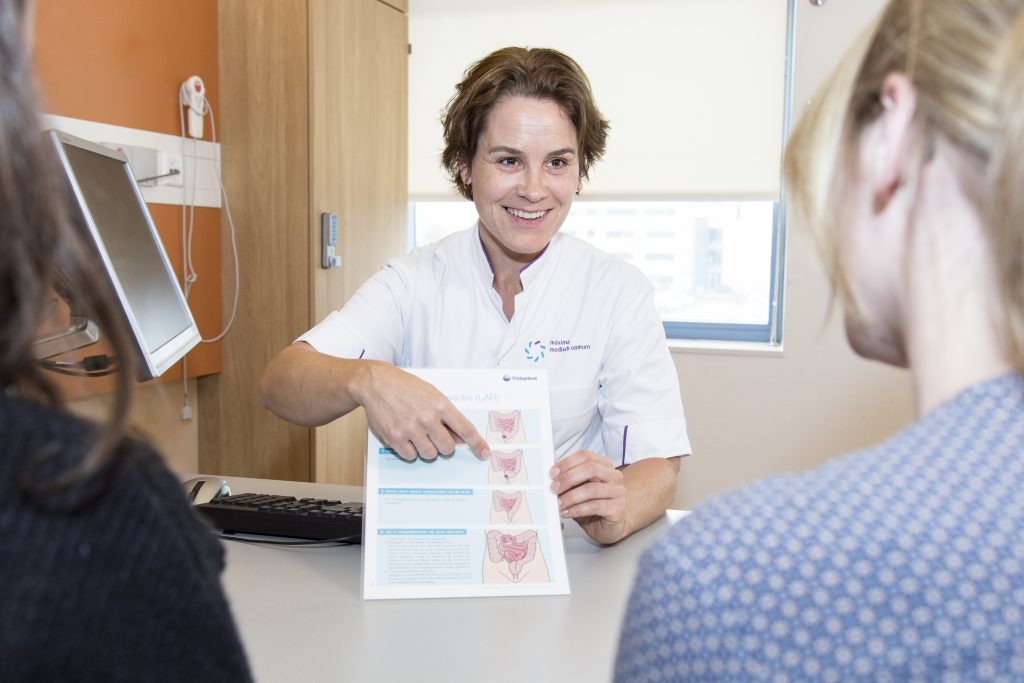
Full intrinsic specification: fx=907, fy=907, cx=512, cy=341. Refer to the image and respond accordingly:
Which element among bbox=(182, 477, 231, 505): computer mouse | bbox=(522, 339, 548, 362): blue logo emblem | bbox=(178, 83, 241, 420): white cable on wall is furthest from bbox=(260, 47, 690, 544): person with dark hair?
bbox=(178, 83, 241, 420): white cable on wall

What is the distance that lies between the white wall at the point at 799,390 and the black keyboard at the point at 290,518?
222 cm

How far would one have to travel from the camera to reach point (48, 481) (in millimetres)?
418

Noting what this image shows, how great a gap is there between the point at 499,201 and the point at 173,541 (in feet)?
4.56

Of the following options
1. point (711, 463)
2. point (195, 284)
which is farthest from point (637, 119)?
point (195, 284)

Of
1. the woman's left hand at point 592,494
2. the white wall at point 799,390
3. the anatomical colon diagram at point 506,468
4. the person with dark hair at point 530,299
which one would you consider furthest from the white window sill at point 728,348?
the anatomical colon diagram at point 506,468

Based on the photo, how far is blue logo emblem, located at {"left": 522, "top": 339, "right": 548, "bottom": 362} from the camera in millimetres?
1769

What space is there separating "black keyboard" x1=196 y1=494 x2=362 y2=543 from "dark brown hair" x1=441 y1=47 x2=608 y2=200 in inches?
32.9

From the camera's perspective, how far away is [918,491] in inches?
18.6

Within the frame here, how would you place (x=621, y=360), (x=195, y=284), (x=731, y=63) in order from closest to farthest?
1. (x=621, y=360)
2. (x=195, y=284)
3. (x=731, y=63)

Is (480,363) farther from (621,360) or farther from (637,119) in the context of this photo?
(637,119)

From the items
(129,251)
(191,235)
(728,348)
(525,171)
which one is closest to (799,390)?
(728,348)

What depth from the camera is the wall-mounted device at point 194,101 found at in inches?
110

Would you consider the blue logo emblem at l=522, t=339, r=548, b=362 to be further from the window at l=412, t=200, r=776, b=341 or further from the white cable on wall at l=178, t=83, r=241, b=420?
the window at l=412, t=200, r=776, b=341

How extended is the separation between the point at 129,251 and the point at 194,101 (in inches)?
61.9
